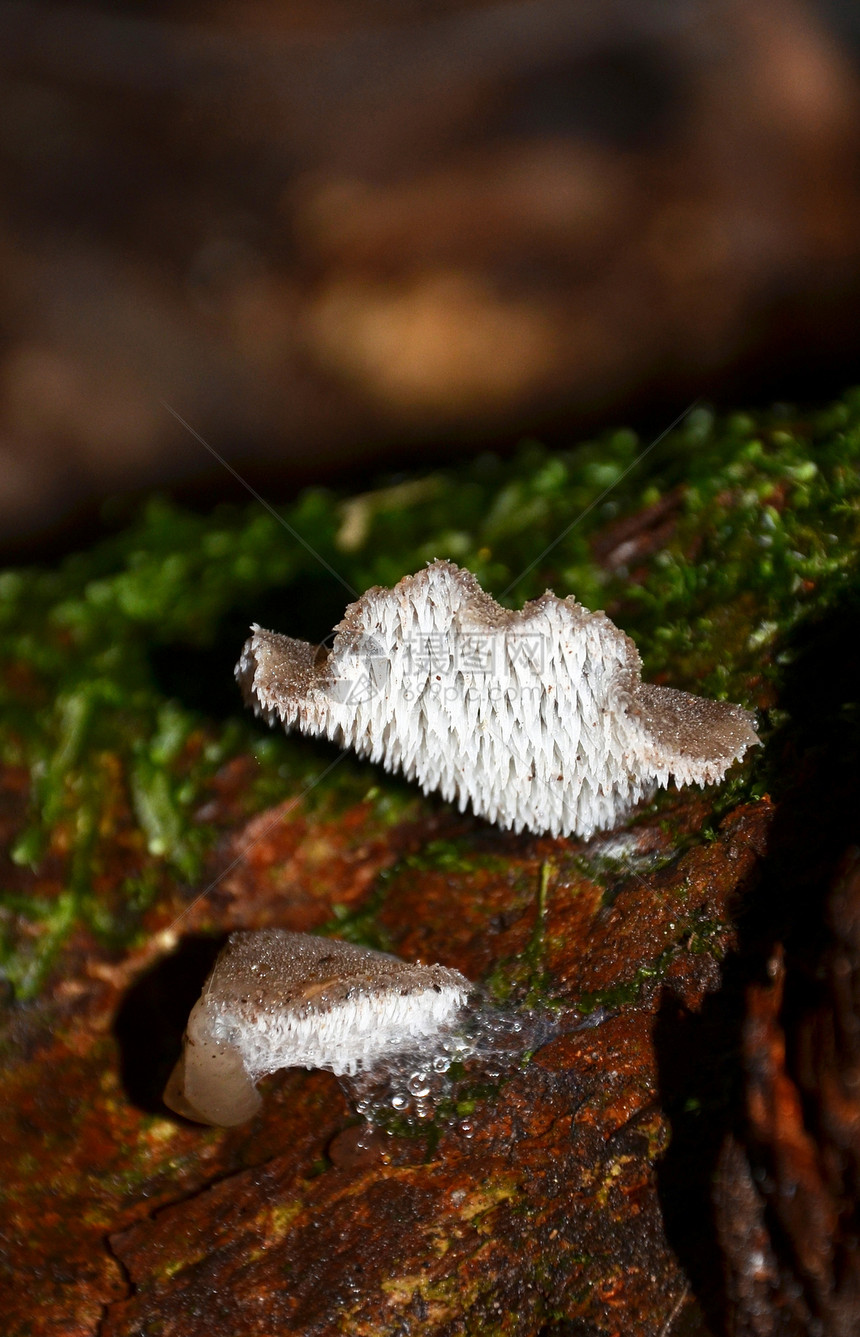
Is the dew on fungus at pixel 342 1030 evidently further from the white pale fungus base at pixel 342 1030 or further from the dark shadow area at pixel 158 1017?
the dark shadow area at pixel 158 1017

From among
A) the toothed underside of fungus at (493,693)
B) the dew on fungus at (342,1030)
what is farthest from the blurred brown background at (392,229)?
the dew on fungus at (342,1030)

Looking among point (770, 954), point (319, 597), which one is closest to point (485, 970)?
point (770, 954)

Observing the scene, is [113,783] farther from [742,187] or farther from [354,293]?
[742,187]

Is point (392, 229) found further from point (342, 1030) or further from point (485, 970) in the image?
point (342, 1030)

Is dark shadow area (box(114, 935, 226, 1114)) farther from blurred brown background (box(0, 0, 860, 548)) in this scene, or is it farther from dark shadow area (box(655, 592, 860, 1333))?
blurred brown background (box(0, 0, 860, 548))

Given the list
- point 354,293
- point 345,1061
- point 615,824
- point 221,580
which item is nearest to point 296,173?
point 354,293

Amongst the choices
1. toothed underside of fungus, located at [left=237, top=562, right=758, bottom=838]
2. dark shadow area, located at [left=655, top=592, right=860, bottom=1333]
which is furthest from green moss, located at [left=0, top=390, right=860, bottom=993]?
toothed underside of fungus, located at [left=237, top=562, right=758, bottom=838]
